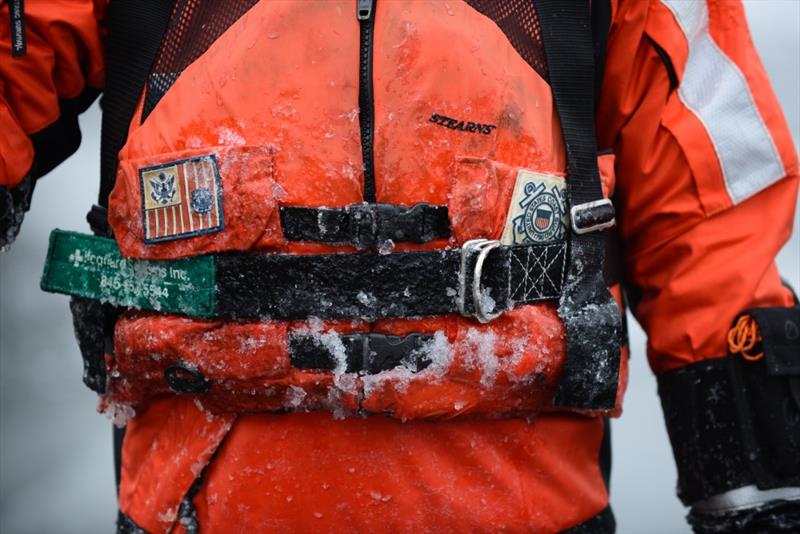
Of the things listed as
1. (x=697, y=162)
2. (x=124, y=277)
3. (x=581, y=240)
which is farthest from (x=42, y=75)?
(x=697, y=162)

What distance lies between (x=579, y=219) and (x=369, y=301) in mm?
306

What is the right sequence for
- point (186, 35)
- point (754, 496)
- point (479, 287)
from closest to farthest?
point (479, 287), point (186, 35), point (754, 496)

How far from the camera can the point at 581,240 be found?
4.28 ft

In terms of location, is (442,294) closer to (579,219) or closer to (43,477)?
(579,219)

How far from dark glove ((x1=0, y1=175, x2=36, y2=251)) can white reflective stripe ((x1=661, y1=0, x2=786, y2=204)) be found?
3.13 feet

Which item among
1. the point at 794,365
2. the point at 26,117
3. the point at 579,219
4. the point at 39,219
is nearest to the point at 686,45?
the point at 579,219

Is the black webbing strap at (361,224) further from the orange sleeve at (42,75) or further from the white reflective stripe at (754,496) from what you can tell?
the white reflective stripe at (754,496)

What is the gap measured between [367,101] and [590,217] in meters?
0.33

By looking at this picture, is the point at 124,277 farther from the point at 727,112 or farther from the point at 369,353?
the point at 727,112

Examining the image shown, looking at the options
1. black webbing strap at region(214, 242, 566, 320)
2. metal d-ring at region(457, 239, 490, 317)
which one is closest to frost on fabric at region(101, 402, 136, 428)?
black webbing strap at region(214, 242, 566, 320)

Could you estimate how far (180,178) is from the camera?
1.22m

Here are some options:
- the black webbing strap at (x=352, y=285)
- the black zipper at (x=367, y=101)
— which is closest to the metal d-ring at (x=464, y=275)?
the black webbing strap at (x=352, y=285)

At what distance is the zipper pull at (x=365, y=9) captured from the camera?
1.22 metres

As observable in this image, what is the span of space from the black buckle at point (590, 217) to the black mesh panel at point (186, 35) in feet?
1.63
